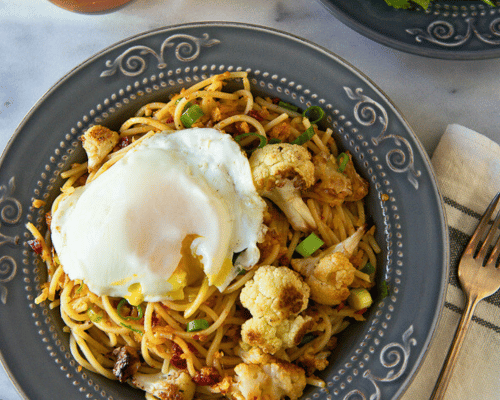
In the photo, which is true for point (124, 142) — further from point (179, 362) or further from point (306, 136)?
point (179, 362)

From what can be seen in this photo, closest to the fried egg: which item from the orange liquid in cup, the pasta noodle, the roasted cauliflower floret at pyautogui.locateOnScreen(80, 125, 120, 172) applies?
the pasta noodle

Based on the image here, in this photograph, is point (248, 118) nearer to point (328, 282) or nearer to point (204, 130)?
point (204, 130)

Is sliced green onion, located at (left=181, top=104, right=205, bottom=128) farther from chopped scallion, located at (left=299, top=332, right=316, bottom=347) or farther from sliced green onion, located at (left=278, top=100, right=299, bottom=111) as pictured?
chopped scallion, located at (left=299, top=332, right=316, bottom=347)

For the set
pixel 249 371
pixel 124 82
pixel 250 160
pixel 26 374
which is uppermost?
pixel 124 82

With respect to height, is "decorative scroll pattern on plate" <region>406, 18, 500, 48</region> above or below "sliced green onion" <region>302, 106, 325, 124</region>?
above

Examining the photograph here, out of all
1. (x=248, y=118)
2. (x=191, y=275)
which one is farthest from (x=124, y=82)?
(x=191, y=275)

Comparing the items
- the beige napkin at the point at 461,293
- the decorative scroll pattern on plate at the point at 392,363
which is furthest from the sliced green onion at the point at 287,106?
the decorative scroll pattern on plate at the point at 392,363
